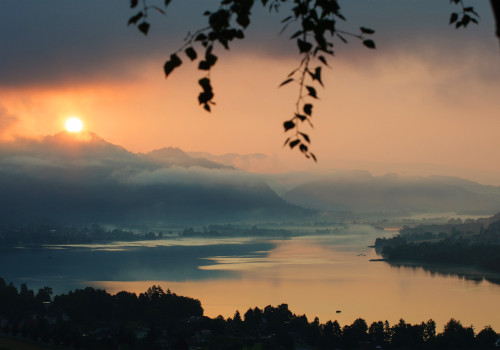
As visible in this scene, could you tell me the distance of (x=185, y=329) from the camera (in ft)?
75.6

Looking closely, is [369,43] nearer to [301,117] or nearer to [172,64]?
[301,117]

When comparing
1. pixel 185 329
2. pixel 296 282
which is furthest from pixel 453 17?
pixel 296 282

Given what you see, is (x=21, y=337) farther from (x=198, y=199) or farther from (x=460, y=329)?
(x=198, y=199)

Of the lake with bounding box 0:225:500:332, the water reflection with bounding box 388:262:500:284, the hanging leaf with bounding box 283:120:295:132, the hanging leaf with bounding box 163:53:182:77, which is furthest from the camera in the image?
the water reflection with bounding box 388:262:500:284

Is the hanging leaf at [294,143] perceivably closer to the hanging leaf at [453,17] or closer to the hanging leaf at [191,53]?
the hanging leaf at [191,53]

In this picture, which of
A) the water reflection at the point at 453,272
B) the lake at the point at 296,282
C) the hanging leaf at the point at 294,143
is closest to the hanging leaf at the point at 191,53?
the hanging leaf at the point at 294,143

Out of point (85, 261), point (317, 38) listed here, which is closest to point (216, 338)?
point (317, 38)

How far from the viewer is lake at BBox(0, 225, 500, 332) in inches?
1139

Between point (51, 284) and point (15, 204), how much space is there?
102 m

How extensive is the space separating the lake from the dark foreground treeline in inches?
112

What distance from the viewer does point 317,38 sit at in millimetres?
2898

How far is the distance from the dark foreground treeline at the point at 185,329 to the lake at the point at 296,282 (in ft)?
9.35

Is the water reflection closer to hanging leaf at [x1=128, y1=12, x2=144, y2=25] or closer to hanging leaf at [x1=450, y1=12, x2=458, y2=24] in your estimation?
hanging leaf at [x1=450, y1=12, x2=458, y2=24]

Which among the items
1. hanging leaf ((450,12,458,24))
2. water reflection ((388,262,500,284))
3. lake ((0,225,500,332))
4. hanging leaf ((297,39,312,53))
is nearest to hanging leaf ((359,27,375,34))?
hanging leaf ((297,39,312,53))
